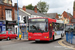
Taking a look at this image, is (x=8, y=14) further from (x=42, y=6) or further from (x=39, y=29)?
(x=42, y=6)

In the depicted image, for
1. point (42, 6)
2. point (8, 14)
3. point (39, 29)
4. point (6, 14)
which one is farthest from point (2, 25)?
point (42, 6)

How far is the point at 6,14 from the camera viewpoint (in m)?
44.1

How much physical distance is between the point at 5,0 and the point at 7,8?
232 cm

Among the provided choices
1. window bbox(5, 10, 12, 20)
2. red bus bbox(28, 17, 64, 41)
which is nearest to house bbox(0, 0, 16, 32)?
window bbox(5, 10, 12, 20)

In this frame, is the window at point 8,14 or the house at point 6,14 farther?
the window at point 8,14

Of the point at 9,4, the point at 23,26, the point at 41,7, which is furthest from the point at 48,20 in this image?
the point at 41,7

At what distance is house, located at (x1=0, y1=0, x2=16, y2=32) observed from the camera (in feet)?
131

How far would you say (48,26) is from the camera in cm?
1830

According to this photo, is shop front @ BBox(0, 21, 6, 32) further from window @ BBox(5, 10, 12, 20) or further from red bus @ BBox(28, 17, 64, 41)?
red bus @ BBox(28, 17, 64, 41)

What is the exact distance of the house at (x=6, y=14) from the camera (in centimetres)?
4003

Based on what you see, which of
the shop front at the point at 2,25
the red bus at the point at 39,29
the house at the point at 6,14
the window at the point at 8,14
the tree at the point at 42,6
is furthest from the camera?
the tree at the point at 42,6

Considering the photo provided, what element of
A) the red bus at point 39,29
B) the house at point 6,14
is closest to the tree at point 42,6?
the house at point 6,14

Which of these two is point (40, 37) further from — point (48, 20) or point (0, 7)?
point (0, 7)

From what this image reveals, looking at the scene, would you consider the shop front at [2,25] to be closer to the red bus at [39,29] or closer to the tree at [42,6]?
the red bus at [39,29]
